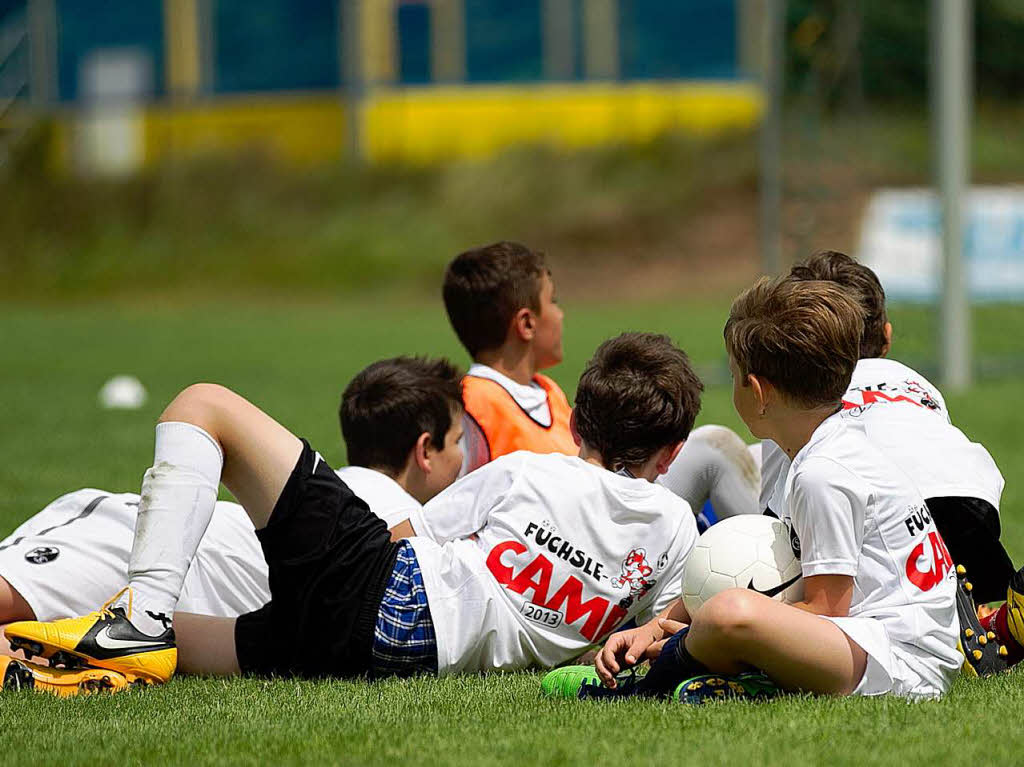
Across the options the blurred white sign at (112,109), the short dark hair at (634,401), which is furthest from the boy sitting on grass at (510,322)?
the blurred white sign at (112,109)

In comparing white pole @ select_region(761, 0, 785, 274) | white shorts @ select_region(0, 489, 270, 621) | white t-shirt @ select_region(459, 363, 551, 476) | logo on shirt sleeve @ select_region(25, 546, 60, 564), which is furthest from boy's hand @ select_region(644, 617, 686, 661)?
white pole @ select_region(761, 0, 785, 274)

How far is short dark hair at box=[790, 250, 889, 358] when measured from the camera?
4.26 m

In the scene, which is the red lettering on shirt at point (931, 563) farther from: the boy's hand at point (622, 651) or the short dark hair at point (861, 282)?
the short dark hair at point (861, 282)

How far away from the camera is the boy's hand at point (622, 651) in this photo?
357 centimetres

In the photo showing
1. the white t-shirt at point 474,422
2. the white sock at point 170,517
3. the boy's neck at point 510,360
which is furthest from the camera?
the boy's neck at point 510,360

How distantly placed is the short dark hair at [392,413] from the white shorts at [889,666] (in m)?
1.50

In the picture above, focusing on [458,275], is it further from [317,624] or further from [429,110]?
[429,110]

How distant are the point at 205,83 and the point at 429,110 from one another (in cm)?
367

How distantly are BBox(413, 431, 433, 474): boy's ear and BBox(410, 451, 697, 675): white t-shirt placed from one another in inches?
21.1

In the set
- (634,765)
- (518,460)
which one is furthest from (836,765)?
(518,460)

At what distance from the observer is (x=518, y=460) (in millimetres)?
3943

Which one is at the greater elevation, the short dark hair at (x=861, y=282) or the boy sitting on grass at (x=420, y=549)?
the short dark hair at (x=861, y=282)

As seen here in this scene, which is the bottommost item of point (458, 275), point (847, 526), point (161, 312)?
point (161, 312)

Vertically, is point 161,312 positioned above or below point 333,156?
below
